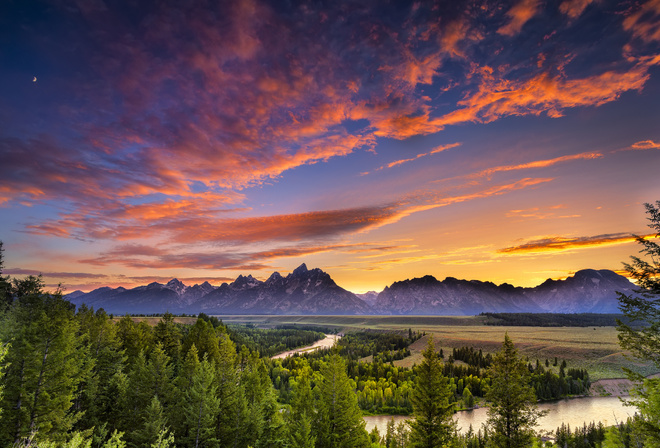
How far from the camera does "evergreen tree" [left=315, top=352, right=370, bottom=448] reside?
111 ft

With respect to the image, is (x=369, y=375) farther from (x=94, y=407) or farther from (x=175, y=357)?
(x=94, y=407)

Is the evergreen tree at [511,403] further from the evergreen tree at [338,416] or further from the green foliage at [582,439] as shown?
the green foliage at [582,439]

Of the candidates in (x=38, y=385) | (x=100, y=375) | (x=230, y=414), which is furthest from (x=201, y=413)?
(x=100, y=375)

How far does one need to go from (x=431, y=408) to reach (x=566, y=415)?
3765 inches

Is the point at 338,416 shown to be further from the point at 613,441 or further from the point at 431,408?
the point at 613,441

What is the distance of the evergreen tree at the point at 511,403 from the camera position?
28.6 metres

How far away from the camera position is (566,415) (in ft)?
310

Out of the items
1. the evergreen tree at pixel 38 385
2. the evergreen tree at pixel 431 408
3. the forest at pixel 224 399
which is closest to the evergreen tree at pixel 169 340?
the forest at pixel 224 399

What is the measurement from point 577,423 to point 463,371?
41127mm

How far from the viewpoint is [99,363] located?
171ft

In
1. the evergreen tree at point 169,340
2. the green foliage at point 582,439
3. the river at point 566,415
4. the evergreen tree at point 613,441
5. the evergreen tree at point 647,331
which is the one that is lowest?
the river at point 566,415

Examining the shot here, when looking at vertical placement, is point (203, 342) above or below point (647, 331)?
below

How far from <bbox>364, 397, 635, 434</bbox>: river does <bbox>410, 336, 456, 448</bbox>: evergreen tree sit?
60.4 metres

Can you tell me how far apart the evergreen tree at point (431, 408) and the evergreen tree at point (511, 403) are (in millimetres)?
4016
